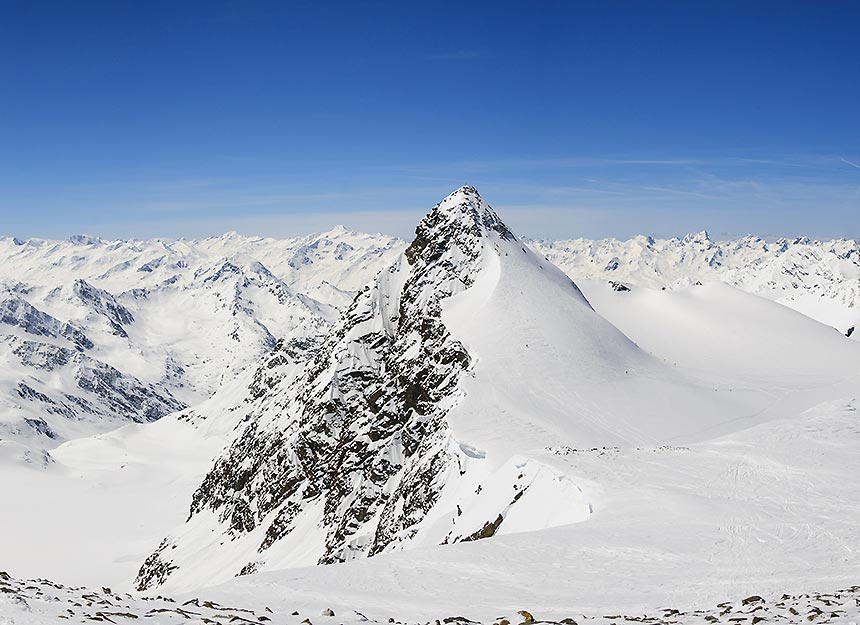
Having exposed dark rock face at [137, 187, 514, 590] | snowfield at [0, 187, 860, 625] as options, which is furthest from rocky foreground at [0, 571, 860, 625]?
exposed dark rock face at [137, 187, 514, 590]

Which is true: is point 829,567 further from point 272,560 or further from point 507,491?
point 272,560

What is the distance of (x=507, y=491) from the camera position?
115ft

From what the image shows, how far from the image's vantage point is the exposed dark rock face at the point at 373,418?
62906 millimetres

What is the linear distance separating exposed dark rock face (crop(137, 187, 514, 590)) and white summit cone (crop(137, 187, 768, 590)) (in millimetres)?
257

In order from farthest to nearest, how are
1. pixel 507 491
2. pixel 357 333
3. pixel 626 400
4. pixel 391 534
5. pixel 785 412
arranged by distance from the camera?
pixel 357 333 → pixel 785 412 → pixel 626 400 → pixel 391 534 → pixel 507 491

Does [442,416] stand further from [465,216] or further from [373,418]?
[465,216]

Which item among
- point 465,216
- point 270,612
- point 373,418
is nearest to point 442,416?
point 373,418

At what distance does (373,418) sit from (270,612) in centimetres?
6089

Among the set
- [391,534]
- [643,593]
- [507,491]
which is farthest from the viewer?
[391,534]

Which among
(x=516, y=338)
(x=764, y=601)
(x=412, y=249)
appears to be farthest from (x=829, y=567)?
(x=412, y=249)

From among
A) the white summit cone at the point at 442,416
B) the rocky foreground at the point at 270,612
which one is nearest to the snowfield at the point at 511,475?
the rocky foreground at the point at 270,612

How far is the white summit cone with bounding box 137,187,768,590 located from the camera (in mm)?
45031

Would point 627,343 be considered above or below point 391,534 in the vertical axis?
above

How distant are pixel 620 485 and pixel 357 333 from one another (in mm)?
59899
